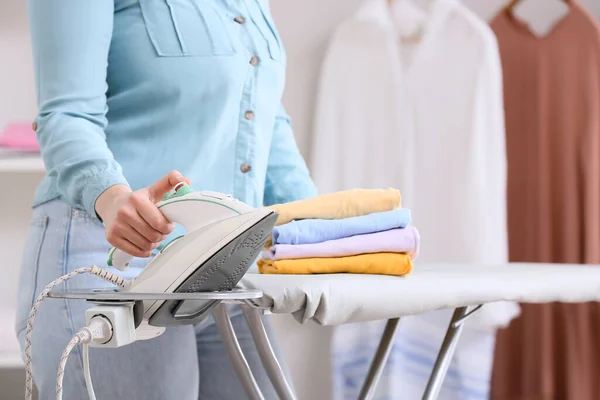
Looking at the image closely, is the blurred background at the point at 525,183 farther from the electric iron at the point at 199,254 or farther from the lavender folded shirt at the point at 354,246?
the electric iron at the point at 199,254

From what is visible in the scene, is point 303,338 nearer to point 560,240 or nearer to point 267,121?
point 560,240

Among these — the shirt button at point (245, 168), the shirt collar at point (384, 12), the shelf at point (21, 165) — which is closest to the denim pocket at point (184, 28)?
the shirt button at point (245, 168)

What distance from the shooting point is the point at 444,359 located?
1002 millimetres

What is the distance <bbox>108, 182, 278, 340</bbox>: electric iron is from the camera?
22.6 inches

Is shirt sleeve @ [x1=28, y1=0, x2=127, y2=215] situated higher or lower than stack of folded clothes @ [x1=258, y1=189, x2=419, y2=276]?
higher

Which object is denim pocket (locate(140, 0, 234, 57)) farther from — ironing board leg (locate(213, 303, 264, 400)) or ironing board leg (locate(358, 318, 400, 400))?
ironing board leg (locate(358, 318, 400, 400))

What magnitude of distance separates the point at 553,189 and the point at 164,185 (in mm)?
1416

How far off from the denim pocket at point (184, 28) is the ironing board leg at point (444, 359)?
0.47 meters

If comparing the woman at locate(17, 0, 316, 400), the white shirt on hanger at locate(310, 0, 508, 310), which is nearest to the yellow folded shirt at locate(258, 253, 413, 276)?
the woman at locate(17, 0, 316, 400)

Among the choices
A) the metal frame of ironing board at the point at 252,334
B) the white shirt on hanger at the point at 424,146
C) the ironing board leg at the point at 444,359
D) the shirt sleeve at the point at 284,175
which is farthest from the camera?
the white shirt on hanger at the point at 424,146

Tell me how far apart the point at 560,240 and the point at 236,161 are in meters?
1.19

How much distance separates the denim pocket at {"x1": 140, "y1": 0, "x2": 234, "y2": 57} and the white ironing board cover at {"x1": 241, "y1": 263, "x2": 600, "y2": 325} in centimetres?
27

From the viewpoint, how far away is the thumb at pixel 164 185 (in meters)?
0.65

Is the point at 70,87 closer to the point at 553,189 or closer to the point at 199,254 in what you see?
the point at 199,254
